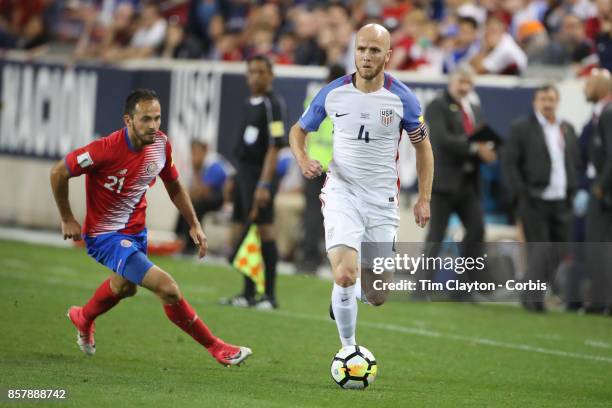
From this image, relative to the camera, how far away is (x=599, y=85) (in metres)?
14.7

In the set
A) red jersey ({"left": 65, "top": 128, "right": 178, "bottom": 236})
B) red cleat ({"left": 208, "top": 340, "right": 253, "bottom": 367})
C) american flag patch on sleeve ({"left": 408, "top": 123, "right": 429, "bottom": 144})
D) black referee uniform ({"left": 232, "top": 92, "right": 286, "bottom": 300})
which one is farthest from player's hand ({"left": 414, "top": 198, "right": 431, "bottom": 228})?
black referee uniform ({"left": 232, "top": 92, "right": 286, "bottom": 300})

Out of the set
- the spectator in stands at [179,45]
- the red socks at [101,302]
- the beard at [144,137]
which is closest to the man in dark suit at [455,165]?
the red socks at [101,302]

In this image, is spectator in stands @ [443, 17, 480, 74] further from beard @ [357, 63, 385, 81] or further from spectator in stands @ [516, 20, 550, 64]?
beard @ [357, 63, 385, 81]

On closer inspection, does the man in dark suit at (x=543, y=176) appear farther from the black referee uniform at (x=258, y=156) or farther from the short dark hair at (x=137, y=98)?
the short dark hair at (x=137, y=98)

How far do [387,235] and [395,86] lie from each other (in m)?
1.05

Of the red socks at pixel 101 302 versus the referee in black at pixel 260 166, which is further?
the referee in black at pixel 260 166

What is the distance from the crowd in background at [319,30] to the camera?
1769 centimetres

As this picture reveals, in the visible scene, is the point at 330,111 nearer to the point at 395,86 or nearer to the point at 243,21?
the point at 395,86

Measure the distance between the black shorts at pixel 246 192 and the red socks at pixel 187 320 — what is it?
4270 mm

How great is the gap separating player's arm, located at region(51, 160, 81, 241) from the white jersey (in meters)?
1.70

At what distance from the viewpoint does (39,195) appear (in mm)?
21781

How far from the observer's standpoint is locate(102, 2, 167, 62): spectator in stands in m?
22.3

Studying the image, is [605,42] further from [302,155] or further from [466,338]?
[302,155]

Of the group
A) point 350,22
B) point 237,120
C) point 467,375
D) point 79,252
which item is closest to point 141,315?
point 467,375
